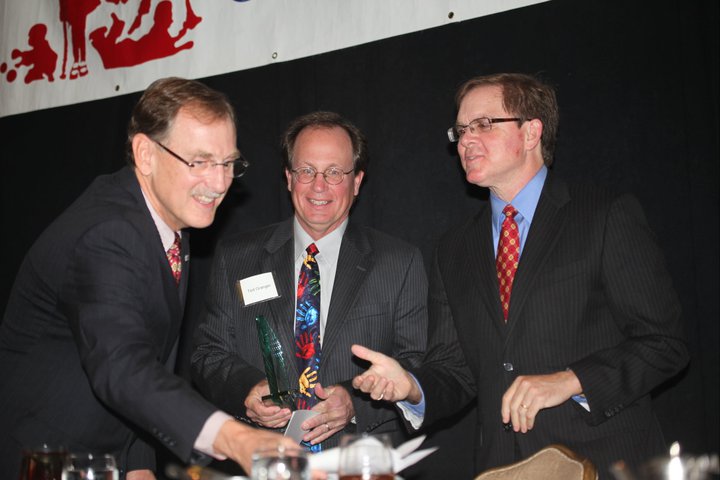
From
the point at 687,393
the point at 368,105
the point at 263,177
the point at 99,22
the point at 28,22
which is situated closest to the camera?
the point at 687,393

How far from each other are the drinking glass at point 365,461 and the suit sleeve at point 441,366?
4.20 ft

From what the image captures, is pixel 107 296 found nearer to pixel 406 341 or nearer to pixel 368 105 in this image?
pixel 406 341

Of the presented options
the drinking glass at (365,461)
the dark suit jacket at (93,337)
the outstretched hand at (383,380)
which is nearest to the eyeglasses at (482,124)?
the outstretched hand at (383,380)

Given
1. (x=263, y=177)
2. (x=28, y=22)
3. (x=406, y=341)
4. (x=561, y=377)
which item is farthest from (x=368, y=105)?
(x=28, y=22)

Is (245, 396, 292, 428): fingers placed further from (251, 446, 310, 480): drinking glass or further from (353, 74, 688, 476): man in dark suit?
(251, 446, 310, 480): drinking glass

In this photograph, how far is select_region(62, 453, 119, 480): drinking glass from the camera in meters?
1.47

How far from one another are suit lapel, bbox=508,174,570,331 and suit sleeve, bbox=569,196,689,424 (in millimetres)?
195

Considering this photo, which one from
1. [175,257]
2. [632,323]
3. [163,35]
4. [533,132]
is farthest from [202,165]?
[163,35]

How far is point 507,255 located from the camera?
2.76 m

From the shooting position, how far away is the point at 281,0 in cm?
404

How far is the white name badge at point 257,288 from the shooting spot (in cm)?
314

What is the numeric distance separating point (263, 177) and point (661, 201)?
86.4 inches

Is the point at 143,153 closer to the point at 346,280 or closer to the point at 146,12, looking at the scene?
the point at 346,280

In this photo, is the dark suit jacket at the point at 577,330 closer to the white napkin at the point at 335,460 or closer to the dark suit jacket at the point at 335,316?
the dark suit jacket at the point at 335,316
